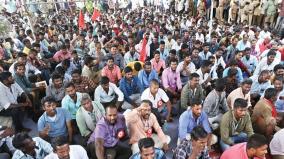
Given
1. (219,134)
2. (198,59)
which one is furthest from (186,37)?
(219,134)

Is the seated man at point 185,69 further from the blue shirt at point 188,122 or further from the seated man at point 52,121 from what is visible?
the seated man at point 52,121

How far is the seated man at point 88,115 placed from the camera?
3.91 m

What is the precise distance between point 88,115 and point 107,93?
0.88 m

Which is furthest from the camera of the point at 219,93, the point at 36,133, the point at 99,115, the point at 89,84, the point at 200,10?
the point at 200,10

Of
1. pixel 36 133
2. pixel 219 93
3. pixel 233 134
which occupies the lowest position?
pixel 36 133

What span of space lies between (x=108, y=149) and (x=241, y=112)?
5.69 ft

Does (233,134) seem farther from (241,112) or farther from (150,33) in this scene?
(150,33)

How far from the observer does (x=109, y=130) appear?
355 centimetres

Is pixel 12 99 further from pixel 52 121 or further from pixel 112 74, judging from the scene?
pixel 112 74

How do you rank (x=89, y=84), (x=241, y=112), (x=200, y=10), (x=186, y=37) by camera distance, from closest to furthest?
(x=241, y=112) → (x=89, y=84) → (x=186, y=37) → (x=200, y=10)

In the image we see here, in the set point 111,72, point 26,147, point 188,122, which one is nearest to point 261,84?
point 188,122

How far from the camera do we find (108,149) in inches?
144

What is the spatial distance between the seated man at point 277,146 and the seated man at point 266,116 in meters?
0.42

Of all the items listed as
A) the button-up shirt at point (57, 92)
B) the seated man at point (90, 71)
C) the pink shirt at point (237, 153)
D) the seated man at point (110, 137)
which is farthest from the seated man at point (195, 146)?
the seated man at point (90, 71)
